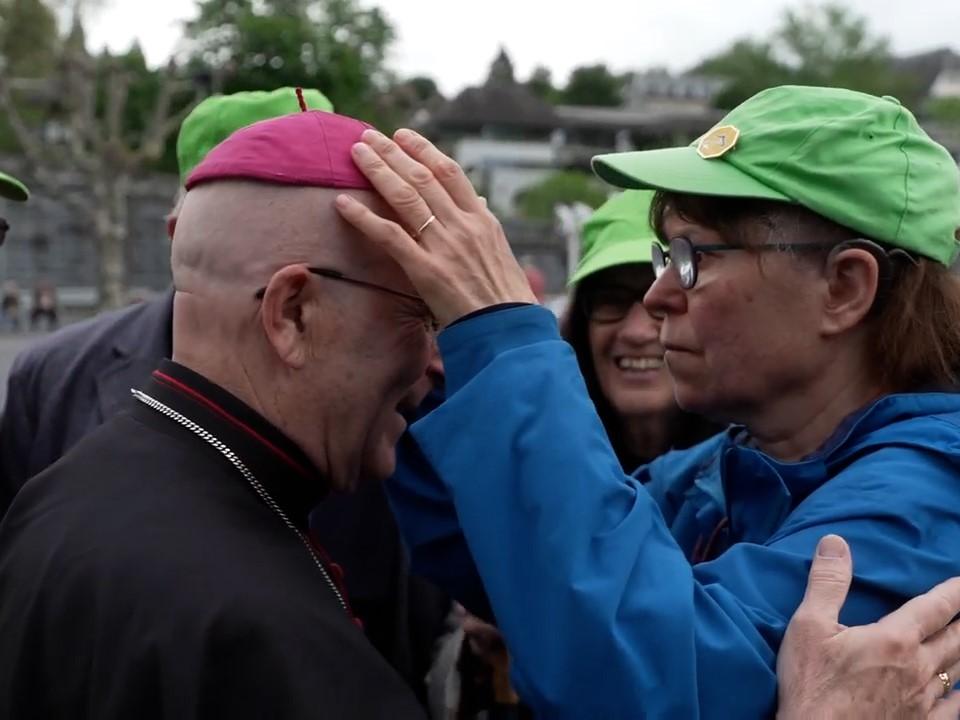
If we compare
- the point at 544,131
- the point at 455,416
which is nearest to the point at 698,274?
the point at 455,416

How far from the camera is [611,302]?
132 inches

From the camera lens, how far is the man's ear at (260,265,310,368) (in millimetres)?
1649

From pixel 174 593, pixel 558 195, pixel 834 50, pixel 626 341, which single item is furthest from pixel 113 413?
pixel 834 50

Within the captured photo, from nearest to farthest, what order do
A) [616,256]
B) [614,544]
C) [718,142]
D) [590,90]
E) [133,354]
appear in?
[614,544] < [718,142] < [133,354] < [616,256] < [590,90]

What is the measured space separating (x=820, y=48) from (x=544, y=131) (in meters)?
16.8

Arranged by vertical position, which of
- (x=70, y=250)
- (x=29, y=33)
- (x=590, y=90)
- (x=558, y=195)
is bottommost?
(x=70, y=250)

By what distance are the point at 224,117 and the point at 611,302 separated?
1169 mm

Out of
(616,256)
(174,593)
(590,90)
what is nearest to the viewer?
(174,593)

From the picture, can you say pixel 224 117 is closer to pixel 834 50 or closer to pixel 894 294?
pixel 894 294

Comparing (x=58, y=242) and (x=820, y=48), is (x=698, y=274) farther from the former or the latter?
(x=820, y=48)

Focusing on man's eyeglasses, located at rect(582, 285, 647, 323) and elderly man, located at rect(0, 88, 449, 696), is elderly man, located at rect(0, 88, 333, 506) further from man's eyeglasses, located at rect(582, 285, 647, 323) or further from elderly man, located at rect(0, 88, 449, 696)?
man's eyeglasses, located at rect(582, 285, 647, 323)

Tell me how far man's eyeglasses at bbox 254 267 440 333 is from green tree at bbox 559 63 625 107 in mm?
87754

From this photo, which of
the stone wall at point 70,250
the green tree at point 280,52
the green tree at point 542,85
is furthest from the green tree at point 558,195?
the green tree at point 542,85

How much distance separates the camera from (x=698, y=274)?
1927mm
